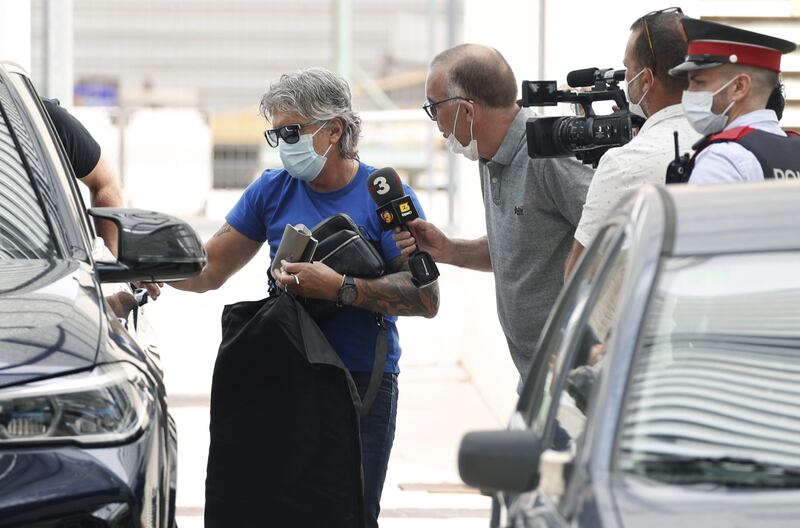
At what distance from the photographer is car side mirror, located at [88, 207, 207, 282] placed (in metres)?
4.04

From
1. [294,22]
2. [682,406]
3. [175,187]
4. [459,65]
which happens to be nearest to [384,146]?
[175,187]

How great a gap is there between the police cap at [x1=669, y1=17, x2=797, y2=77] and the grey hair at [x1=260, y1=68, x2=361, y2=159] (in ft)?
4.10

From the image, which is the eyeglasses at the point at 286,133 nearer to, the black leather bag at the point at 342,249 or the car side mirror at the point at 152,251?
the black leather bag at the point at 342,249

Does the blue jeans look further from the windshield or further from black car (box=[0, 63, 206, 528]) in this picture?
the windshield

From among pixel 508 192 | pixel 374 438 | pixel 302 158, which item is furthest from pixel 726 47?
pixel 374 438

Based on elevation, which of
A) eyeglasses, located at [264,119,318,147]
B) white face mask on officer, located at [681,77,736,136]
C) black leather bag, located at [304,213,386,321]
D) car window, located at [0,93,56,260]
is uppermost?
white face mask on officer, located at [681,77,736,136]

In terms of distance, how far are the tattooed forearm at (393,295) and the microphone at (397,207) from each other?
0.10 ft

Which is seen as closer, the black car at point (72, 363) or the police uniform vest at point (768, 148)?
the black car at point (72, 363)

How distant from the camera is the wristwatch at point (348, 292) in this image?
4.85 metres

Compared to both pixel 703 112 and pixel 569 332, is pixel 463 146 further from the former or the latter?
pixel 569 332

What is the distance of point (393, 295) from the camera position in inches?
192

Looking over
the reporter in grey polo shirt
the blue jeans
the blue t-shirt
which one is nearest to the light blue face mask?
the blue t-shirt

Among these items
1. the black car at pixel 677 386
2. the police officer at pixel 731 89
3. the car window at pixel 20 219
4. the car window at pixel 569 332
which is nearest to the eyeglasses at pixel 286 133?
the car window at pixel 20 219

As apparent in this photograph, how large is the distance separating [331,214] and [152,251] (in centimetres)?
112
